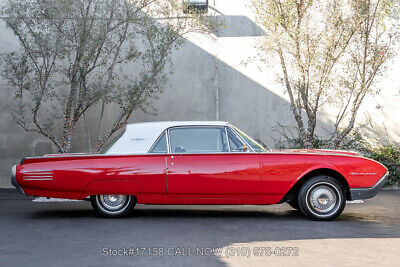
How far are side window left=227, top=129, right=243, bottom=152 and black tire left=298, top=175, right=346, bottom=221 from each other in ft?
3.52

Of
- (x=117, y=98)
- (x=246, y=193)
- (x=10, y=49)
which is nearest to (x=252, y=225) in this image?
(x=246, y=193)

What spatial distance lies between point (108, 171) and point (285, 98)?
711 centimetres

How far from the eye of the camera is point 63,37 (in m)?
12.3

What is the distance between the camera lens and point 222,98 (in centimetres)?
1496

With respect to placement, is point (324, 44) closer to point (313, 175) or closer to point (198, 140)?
→ point (313, 175)

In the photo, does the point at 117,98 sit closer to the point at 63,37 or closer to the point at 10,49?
the point at 63,37

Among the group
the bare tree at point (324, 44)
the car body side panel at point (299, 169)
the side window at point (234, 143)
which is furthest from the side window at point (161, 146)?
the bare tree at point (324, 44)

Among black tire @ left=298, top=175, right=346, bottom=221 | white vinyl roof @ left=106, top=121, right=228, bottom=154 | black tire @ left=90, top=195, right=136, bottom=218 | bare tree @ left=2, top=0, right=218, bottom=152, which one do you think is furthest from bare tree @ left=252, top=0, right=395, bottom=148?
black tire @ left=90, top=195, right=136, bottom=218

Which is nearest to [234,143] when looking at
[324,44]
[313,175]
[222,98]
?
[313,175]

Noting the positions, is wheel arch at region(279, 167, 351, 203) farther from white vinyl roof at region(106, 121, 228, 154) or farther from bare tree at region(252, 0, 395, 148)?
bare tree at region(252, 0, 395, 148)

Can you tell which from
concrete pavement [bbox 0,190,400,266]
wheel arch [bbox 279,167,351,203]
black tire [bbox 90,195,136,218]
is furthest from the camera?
black tire [bbox 90,195,136,218]

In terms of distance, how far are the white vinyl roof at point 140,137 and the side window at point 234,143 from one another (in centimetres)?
24

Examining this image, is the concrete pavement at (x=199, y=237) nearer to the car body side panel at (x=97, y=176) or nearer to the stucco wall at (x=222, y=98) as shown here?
the car body side panel at (x=97, y=176)

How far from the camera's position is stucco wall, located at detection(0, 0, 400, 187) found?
1485 cm
